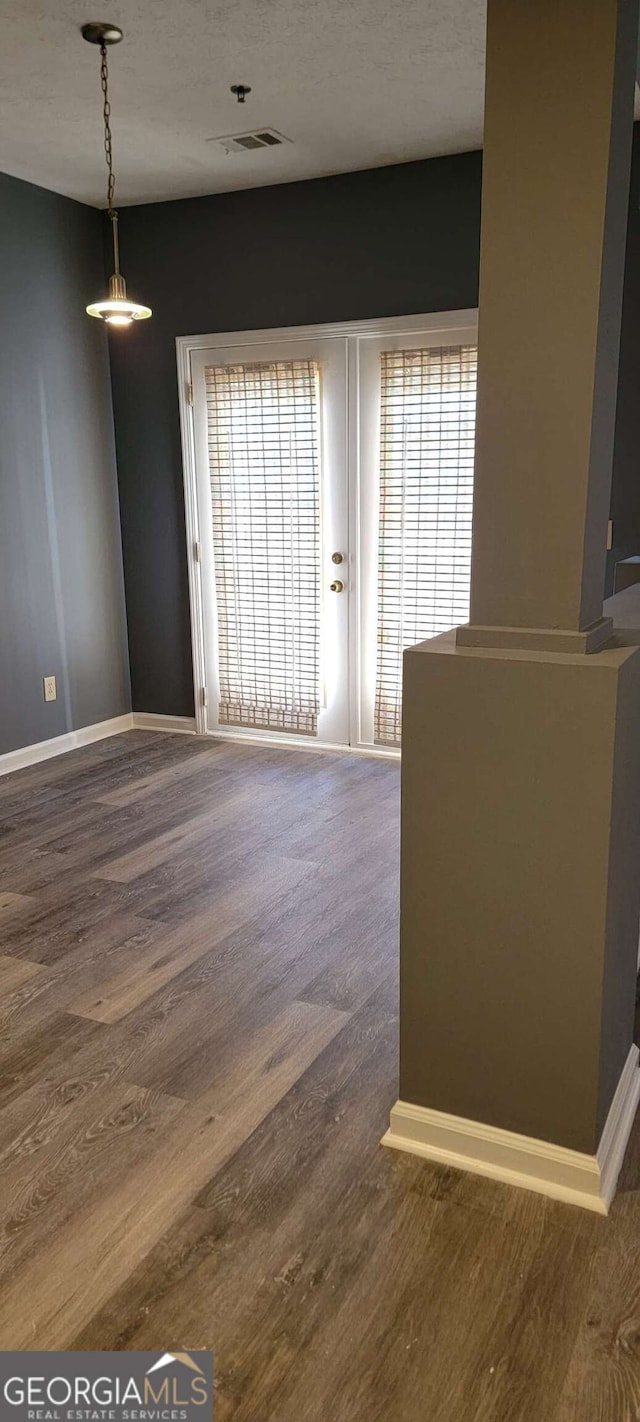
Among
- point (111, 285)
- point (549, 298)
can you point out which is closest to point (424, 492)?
point (111, 285)

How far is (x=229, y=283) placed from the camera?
473 cm

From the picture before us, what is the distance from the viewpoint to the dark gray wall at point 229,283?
4.21m

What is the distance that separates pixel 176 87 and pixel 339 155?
35.5 inches

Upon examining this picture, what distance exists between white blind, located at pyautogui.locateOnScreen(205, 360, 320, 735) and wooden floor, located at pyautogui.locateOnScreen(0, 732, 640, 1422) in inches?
72.7

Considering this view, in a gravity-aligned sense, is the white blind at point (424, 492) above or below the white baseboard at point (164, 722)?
above

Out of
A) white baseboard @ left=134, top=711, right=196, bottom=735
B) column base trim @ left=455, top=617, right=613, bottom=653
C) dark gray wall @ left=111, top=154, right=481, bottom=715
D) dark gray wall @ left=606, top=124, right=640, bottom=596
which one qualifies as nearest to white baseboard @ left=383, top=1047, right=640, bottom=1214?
column base trim @ left=455, top=617, right=613, bottom=653

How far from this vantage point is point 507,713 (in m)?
1.72

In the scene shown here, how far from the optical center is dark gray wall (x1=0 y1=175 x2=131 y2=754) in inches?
179

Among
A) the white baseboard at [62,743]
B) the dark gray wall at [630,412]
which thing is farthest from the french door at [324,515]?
the dark gray wall at [630,412]

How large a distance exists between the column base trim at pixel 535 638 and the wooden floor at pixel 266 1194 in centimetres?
106

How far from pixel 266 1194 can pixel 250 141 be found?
389 cm

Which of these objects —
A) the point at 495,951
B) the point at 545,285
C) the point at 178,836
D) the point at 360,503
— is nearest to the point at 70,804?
the point at 178,836

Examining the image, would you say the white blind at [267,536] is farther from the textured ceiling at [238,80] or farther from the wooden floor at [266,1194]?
the wooden floor at [266,1194]

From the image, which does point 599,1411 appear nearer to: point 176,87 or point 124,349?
point 176,87
